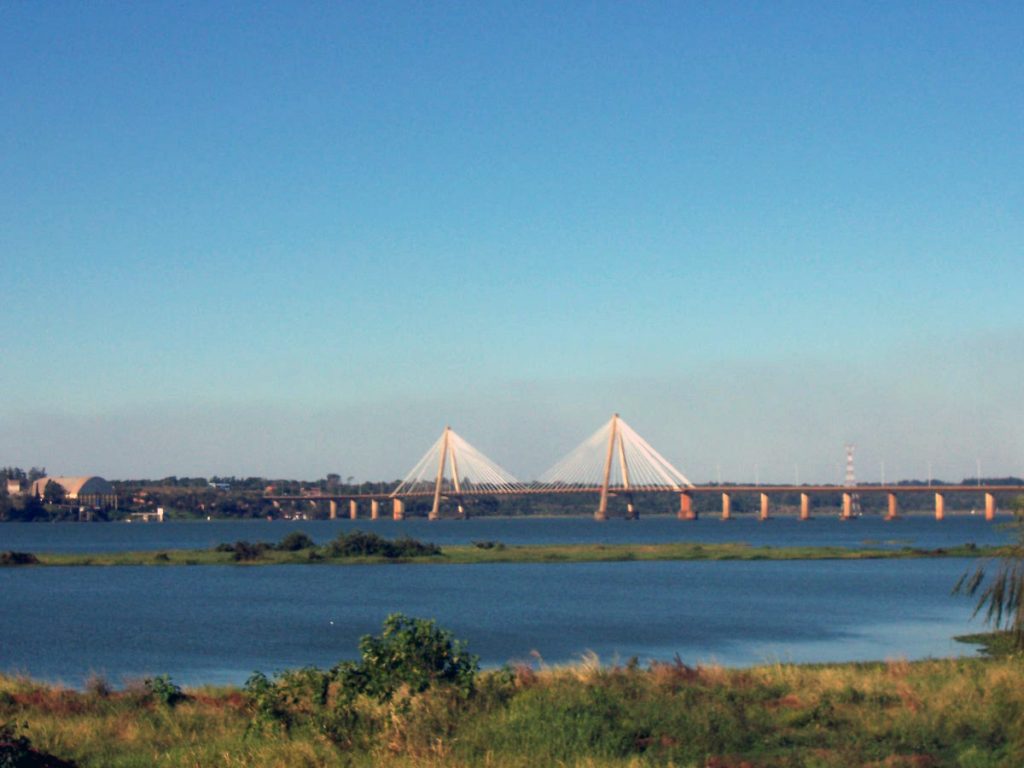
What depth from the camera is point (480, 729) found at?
13547mm

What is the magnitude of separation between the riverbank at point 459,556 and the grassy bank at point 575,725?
51669 mm

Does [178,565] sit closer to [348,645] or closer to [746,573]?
[746,573]

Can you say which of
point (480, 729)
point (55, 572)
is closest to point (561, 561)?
point (55, 572)

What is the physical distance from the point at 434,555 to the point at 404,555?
1918 millimetres

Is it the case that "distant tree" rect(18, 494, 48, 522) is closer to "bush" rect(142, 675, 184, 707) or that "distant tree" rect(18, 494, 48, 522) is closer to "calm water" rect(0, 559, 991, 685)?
"calm water" rect(0, 559, 991, 685)

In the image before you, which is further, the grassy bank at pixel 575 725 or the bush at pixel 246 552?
the bush at pixel 246 552

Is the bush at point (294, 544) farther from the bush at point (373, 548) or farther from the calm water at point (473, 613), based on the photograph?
the calm water at point (473, 613)

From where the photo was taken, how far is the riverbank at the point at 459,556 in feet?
224

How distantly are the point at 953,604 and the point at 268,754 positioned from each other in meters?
36.6


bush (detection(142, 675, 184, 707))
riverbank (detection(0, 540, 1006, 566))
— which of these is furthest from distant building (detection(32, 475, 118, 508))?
bush (detection(142, 675, 184, 707))

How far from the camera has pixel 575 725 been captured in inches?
534

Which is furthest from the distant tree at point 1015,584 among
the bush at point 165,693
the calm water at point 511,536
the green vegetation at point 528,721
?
the calm water at point 511,536

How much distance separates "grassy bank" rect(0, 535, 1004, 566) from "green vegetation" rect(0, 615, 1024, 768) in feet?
171

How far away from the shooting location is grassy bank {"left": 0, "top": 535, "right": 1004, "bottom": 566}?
68312 mm
